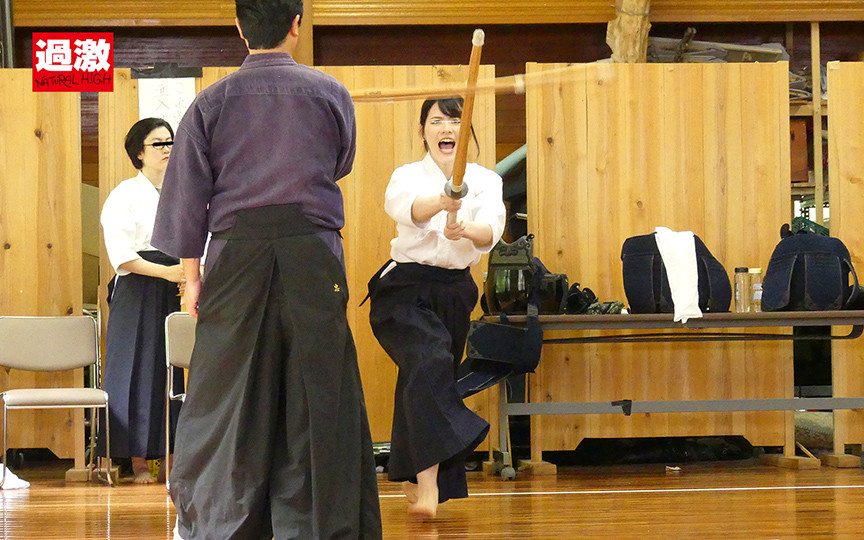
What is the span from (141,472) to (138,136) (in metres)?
1.56

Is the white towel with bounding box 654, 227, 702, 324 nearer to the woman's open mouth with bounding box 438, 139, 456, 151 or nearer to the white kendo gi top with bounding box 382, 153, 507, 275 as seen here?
the white kendo gi top with bounding box 382, 153, 507, 275

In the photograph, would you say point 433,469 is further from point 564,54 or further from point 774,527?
point 564,54

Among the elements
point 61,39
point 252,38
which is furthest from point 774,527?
point 61,39

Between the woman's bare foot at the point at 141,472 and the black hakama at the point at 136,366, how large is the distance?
46 mm

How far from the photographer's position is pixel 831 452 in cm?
514

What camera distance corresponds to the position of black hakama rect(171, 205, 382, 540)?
2.21 meters

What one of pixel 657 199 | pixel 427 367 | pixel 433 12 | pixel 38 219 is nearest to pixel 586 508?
pixel 427 367

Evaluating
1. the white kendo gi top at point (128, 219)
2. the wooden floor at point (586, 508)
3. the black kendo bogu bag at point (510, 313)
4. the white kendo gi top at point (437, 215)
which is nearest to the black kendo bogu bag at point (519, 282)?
the black kendo bogu bag at point (510, 313)

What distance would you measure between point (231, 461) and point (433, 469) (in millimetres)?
1254

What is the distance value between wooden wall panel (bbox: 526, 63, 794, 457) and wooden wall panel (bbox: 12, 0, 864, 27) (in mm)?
1532

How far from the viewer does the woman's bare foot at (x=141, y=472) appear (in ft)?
15.3

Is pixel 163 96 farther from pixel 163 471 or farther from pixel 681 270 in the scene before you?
pixel 681 270

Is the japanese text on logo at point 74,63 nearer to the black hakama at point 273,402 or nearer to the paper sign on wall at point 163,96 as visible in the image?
the paper sign on wall at point 163,96

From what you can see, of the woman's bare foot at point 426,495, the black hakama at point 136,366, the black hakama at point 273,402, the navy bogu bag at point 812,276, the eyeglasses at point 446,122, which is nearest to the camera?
the black hakama at point 273,402
